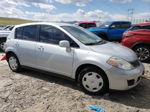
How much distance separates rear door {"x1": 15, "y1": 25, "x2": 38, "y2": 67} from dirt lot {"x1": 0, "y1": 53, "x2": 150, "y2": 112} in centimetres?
59

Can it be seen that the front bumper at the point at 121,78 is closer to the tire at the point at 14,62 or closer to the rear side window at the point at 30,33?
the rear side window at the point at 30,33

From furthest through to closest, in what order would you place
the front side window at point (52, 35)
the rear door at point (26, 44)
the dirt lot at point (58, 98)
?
1. the rear door at point (26, 44)
2. the front side window at point (52, 35)
3. the dirt lot at point (58, 98)

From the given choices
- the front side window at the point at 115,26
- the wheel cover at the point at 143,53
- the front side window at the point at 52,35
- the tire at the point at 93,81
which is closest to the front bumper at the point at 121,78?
the tire at the point at 93,81

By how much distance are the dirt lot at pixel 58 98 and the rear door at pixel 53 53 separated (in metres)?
0.46

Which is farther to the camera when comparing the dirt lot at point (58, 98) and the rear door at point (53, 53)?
the rear door at point (53, 53)

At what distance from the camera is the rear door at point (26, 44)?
3.97m

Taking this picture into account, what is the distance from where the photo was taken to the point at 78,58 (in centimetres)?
318

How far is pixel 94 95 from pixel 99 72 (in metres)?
0.57

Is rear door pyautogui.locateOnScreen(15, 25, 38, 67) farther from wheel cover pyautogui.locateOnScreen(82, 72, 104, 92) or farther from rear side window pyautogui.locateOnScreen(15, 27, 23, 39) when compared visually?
wheel cover pyautogui.locateOnScreen(82, 72, 104, 92)

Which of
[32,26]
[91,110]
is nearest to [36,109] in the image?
[91,110]

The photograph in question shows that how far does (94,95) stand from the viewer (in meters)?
3.19

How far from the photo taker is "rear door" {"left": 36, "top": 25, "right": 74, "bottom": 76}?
336cm

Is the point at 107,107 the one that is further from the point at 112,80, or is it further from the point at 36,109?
the point at 36,109

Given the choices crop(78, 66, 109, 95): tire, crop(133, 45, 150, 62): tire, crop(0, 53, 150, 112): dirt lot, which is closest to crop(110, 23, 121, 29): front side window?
crop(133, 45, 150, 62): tire
